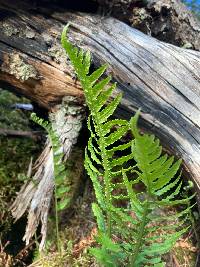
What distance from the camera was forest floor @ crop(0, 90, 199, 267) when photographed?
264 centimetres

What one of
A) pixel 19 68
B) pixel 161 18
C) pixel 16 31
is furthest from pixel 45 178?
pixel 161 18

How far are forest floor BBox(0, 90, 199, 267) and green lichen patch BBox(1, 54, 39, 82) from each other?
0.65 metres

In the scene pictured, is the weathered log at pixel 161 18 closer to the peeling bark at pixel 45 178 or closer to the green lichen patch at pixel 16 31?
the green lichen patch at pixel 16 31

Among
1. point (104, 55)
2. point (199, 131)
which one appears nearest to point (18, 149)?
point (104, 55)

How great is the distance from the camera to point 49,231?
2.92 meters

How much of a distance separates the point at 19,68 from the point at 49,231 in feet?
3.54

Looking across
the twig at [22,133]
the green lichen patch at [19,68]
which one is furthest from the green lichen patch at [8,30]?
the twig at [22,133]

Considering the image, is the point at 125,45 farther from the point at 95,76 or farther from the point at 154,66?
the point at 95,76

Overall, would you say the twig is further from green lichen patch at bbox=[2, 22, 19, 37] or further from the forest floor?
green lichen patch at bbox=[2, 22, 19, 37]

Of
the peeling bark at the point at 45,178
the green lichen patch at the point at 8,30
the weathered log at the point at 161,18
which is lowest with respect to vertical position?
the peeling bark at the point at 45,178

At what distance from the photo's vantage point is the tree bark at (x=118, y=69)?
281 centimetres

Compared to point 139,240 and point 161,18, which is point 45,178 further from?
point 161,18

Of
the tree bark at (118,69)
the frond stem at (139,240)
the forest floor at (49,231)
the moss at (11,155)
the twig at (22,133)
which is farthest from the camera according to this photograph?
the twig at (22,133)

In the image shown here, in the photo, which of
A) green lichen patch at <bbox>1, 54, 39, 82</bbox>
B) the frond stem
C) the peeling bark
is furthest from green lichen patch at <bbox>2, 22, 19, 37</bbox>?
the frond stem
